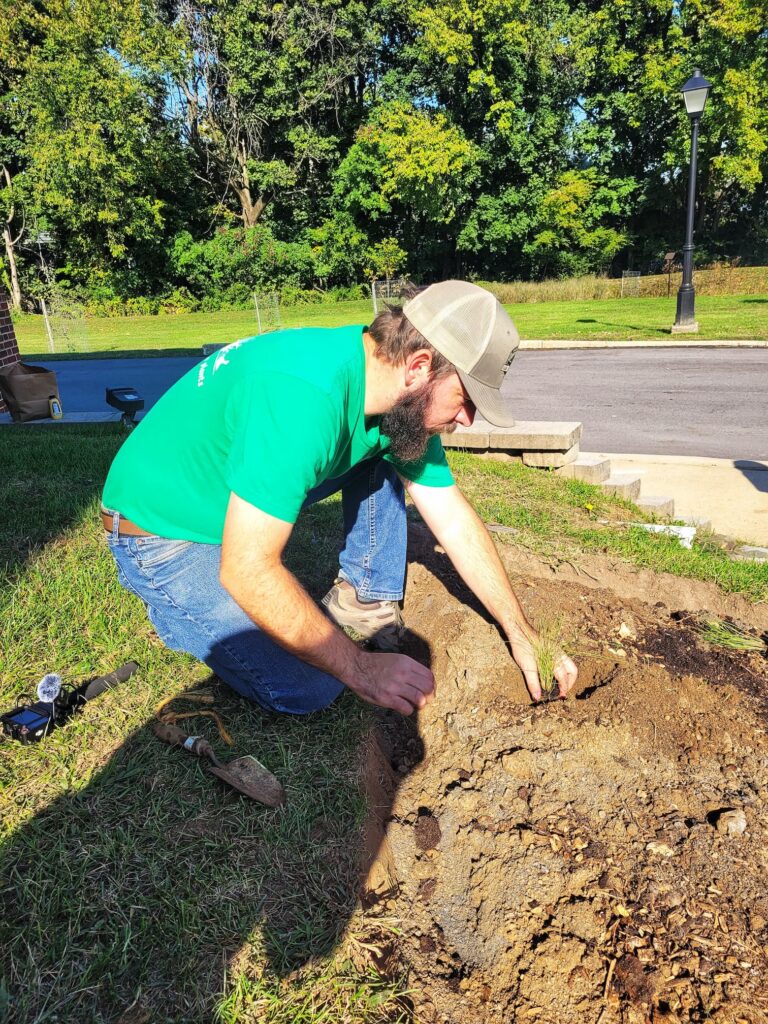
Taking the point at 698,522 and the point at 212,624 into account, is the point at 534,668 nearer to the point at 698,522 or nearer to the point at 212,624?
the point at 212,624

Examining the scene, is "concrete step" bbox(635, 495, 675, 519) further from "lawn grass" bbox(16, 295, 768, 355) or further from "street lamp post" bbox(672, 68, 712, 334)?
"street lamp post" bbox(672, 68, 712, 334)

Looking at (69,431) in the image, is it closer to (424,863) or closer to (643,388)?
(424,863)

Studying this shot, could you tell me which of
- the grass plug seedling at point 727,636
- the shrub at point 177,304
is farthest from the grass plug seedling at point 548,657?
the shrub at point 177,304

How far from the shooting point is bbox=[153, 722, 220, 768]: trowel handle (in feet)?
7.60

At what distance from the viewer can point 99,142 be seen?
95.0 ft

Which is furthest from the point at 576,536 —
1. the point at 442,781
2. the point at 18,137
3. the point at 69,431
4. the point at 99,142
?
the point at 18,137

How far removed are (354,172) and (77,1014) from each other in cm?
3494

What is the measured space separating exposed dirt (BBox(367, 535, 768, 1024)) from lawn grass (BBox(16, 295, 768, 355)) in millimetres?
12035

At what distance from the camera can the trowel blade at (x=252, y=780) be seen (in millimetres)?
2178

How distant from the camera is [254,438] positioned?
1.93 meters

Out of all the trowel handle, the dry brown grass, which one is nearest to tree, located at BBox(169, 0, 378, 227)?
the dry brown grass

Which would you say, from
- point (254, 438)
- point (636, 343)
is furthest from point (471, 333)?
point (636, 343)

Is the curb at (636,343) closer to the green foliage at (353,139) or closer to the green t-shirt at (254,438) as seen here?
the green t-shirt at (254,438)

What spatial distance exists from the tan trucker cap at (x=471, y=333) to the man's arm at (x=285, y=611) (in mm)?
687
